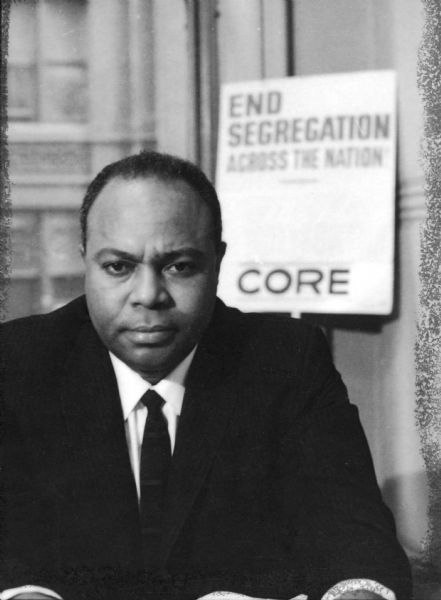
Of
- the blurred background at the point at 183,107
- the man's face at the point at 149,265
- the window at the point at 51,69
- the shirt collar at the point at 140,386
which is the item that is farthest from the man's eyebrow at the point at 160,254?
the window at the point at 51,69

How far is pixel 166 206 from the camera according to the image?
117 cm

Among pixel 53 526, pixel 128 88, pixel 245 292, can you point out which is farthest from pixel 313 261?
pixel 53 526

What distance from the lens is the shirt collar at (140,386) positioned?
4.27ft

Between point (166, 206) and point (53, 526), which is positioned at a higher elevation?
point (166, 206)

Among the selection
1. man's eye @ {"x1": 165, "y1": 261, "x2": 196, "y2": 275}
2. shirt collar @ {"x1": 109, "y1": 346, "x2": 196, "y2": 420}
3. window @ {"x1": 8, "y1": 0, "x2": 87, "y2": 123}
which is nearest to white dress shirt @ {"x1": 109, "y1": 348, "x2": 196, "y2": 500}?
shirt collar @ {"x1": 109, "y1": 346, "x2": 196, "y2": 420}

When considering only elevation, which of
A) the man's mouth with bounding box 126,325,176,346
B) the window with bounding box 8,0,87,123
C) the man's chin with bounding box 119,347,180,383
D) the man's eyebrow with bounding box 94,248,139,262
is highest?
the window with bounding box 8,0,87,123

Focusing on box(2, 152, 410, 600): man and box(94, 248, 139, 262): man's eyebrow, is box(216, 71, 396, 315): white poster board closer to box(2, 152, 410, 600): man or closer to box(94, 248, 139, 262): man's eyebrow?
box(2, 152, 410, 600): man

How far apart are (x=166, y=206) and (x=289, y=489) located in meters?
0.56

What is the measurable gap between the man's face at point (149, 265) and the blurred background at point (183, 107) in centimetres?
78

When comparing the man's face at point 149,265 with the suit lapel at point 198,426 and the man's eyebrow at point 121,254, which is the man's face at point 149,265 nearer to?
the man's eyebrow at point 121,254

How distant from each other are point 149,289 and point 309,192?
1.00 m

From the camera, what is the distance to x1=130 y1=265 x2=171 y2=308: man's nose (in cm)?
116

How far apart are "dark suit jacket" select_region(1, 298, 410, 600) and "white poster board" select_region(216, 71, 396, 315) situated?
0.70 metres

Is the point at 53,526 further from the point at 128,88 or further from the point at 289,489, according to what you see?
the point at 128,88
